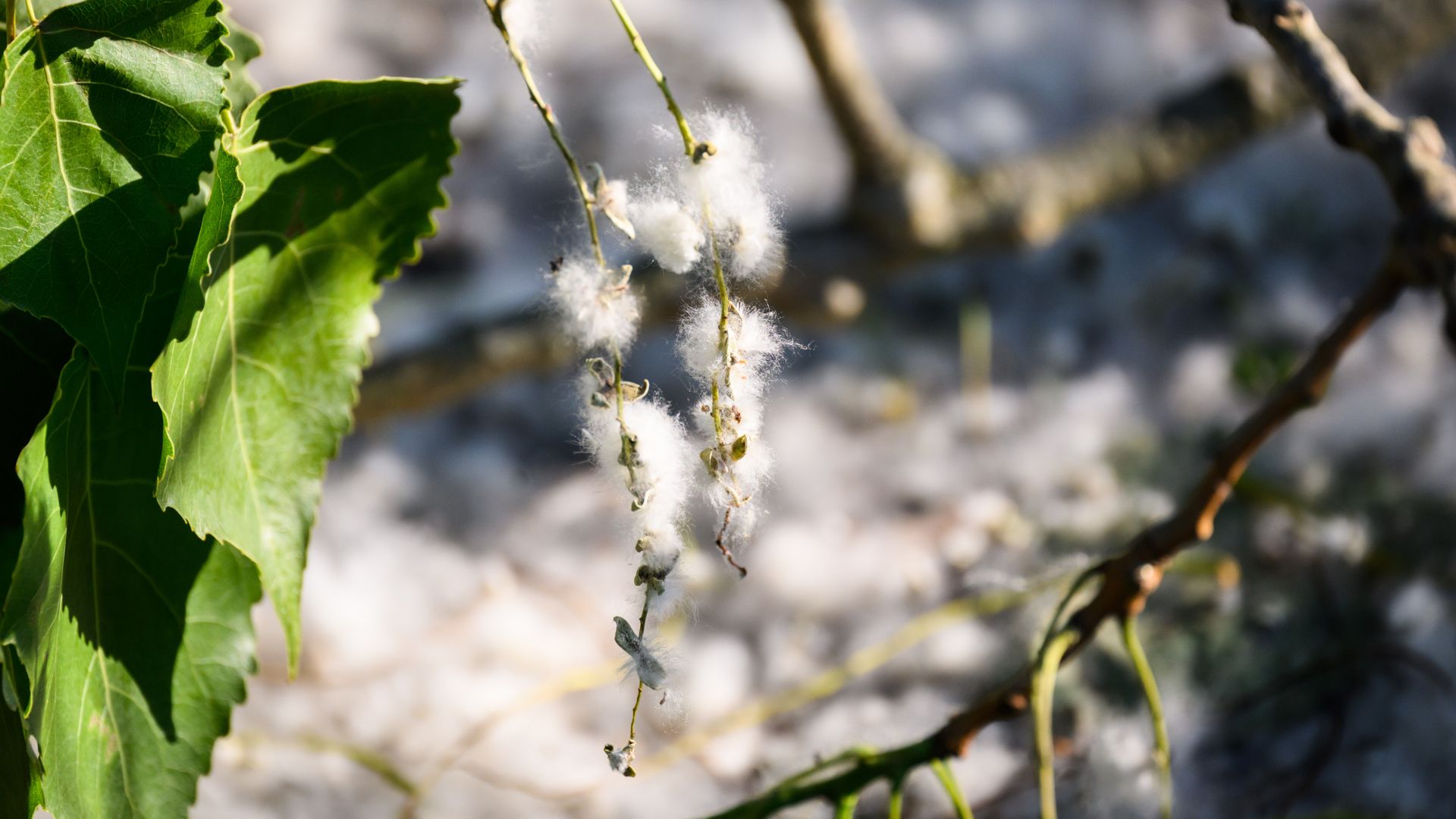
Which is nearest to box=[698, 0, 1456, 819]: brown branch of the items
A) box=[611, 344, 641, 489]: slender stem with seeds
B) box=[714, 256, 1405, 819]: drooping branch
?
box=[714, 256, 1405, 819]: drooping branch

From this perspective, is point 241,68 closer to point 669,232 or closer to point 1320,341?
point 669,232

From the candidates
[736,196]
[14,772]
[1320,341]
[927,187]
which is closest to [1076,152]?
[927,187]

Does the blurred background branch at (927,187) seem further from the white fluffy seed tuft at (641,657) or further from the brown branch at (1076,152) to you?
the white fluffy seed tuft at (641,657)

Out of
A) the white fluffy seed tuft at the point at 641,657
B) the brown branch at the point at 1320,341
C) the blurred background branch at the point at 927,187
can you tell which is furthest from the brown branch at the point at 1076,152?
the white fluffy seed tuft at the point at 641,657

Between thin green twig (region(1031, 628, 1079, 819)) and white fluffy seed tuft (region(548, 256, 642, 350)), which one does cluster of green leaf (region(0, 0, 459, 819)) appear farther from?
thin green twig (region(1031, 628, 1079, 819))

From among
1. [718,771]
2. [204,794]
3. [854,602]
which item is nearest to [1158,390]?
[854,602]

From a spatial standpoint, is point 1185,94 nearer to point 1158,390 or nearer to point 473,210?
point 1158,390

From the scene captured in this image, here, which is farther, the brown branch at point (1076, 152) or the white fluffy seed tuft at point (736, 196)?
the brown branch at point (1076, 152)
